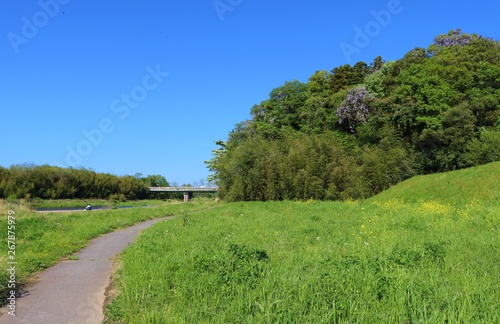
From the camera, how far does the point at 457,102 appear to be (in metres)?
35.1

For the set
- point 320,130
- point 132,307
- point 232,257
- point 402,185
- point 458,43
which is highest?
point 458,43

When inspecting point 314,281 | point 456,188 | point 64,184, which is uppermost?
point 64,184

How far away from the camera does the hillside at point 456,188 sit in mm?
21328

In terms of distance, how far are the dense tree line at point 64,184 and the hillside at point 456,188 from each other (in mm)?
40784

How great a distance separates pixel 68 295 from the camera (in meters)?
5.50

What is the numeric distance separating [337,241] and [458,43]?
147 ft

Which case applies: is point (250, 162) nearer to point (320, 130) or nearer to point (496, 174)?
point (320, 130)

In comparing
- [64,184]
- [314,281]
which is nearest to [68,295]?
[314,281]

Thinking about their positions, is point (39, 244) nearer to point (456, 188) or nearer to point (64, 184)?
point (456, 188)

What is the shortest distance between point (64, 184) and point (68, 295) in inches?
2240

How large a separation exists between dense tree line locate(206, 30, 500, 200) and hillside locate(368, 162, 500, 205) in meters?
3.38

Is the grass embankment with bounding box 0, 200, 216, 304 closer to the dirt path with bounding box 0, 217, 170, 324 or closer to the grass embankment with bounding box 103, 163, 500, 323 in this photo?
the dirt path with bounding box 0, 217, 170, 324

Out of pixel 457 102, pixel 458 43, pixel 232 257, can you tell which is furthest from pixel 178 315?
pixel 458 43

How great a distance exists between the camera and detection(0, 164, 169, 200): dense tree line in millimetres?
47844
